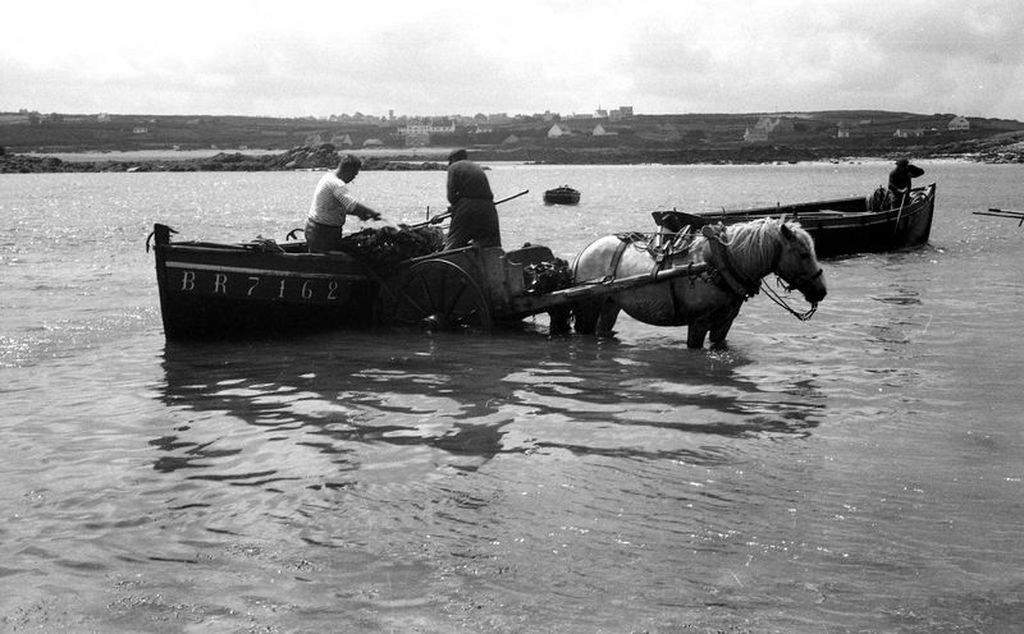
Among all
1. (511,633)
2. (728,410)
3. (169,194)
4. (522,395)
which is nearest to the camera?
(511,633)

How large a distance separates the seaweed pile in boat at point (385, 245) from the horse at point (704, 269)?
239 cm

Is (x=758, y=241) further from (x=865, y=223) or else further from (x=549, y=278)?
(x=865, y=223)

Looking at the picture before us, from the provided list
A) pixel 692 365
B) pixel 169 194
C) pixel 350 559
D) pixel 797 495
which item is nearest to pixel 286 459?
pixel 350 559

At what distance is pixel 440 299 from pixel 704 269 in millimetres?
4045

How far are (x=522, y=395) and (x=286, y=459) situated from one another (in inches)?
136

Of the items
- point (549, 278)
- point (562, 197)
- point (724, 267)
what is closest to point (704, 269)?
point (724, 267)

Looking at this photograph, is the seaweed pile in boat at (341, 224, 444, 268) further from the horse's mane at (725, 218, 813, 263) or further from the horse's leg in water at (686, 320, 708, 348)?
the horse's mane at (725, 218, 813, 263)

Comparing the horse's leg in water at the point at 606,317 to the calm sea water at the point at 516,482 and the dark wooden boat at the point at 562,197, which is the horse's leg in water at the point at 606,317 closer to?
the calm sea water at the point at 516,482

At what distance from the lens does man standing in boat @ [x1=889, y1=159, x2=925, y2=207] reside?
3384cm

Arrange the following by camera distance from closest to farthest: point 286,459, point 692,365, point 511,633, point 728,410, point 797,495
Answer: point 511,633, point 797,495, point 286,459, point 728,410, point 692,365

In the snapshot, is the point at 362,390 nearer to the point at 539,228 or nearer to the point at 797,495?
the point at 797,495

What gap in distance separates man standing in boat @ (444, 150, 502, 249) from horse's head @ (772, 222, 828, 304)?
4037 millimetres

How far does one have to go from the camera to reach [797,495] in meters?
8.80

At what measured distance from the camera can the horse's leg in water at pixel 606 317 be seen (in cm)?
1546
